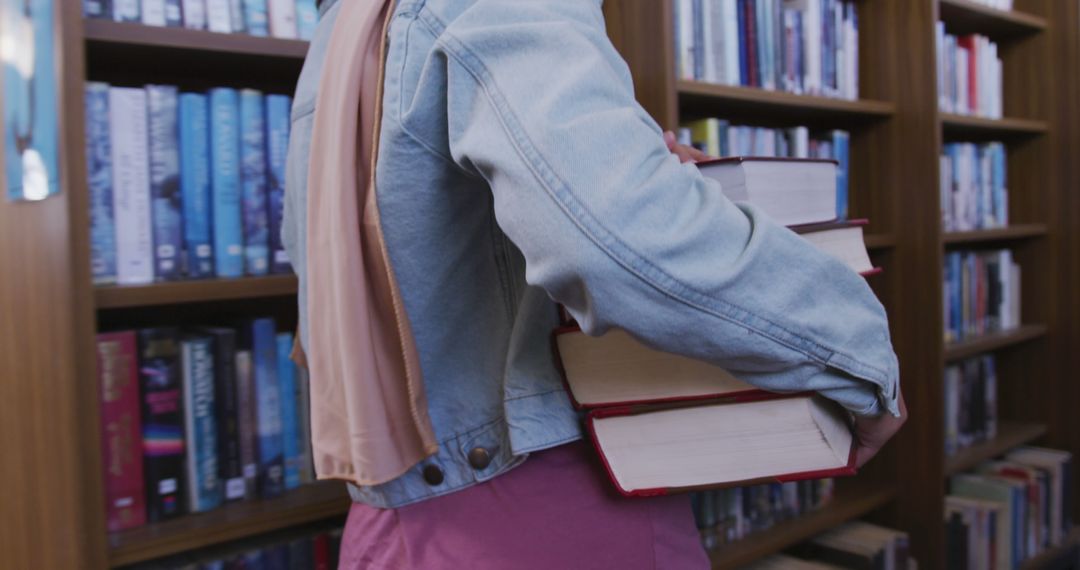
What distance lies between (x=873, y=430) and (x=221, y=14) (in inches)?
35.5

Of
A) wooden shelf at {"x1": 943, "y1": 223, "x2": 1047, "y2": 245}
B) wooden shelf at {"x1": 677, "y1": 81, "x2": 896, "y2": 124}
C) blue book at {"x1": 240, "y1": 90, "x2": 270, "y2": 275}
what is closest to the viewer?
blue book at {"x1": 240, "y1": 90, "x2": 270, "y2": 275}

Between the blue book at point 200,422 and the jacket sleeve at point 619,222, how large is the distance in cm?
65

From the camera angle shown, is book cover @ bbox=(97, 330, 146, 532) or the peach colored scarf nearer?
the peach colored scarf

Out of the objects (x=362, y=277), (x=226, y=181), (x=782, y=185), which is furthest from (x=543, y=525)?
(x=226, y=181)

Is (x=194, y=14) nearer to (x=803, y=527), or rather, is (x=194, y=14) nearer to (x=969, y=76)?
(x=803, y=527)

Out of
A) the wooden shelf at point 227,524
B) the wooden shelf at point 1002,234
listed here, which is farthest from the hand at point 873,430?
the wooden shelf at point 1002,234

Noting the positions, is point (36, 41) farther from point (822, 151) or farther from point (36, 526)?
point (822, 151)

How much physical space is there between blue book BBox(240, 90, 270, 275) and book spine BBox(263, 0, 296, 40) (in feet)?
0.30

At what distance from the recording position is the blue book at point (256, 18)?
1052mm

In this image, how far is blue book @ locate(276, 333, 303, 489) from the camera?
1099mm

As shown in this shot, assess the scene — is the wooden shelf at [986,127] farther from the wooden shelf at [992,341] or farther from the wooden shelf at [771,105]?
the wooden shelf at [992,341]

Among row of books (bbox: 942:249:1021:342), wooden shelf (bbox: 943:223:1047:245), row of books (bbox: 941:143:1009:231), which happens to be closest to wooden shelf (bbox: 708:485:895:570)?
row of books (bbox: 942:249:1021:342)

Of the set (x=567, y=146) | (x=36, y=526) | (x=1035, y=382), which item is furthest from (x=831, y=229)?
(x=1035, y=382)

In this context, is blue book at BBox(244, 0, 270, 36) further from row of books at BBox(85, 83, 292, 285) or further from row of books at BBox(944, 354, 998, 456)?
row of books at BBox(944, 354, 998, 456)
